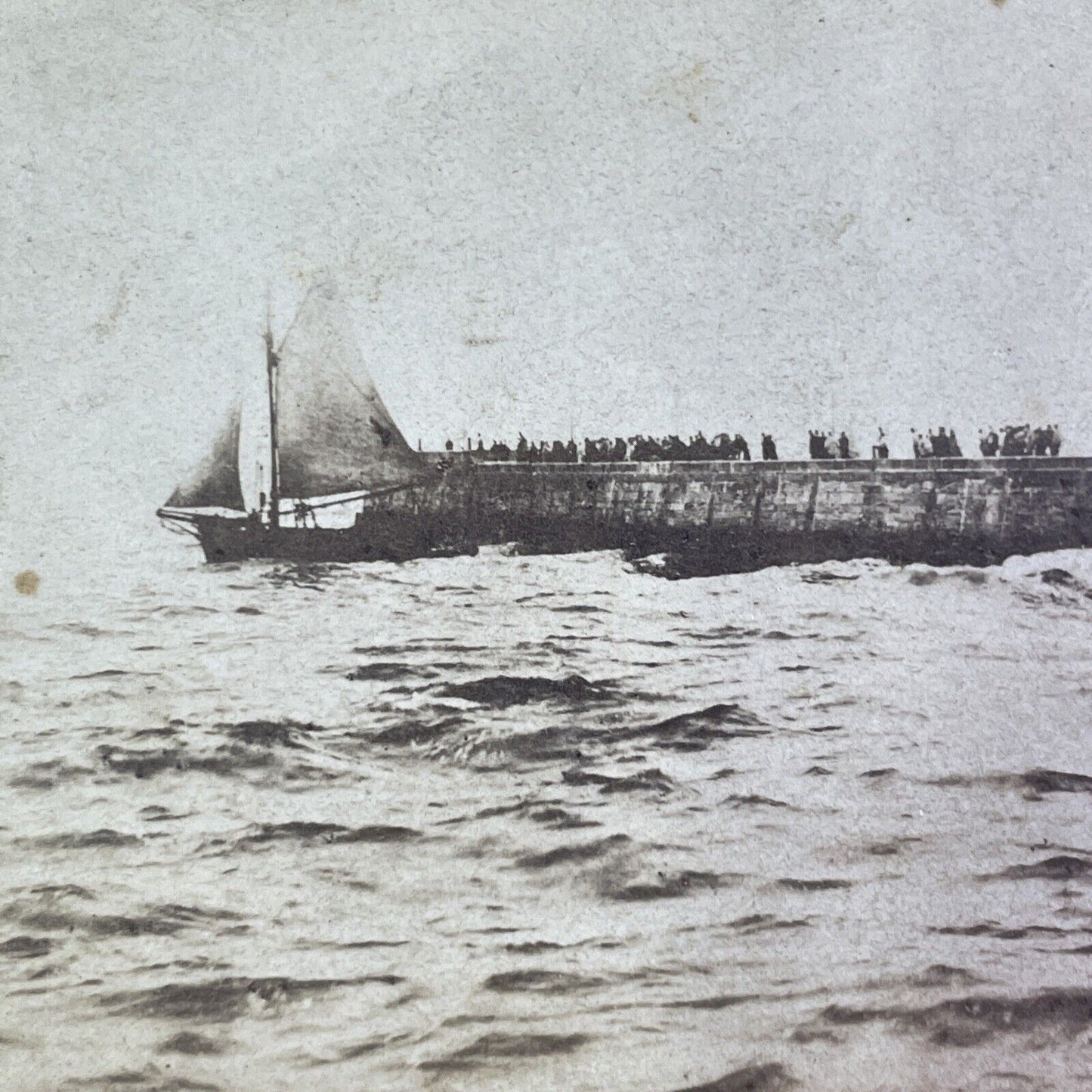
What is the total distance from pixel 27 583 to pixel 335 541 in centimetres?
79

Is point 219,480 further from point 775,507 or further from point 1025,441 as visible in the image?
point 1025,441

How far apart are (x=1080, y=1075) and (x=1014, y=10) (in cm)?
275

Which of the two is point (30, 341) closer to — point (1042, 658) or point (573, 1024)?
point (573, 1024)

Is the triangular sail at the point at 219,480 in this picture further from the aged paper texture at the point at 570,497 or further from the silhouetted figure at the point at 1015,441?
the silhouetted figure at the point at 1015,441

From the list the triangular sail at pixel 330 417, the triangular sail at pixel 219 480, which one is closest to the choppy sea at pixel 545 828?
the triangular sail at pixel 219 480

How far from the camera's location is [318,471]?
2.18 meters

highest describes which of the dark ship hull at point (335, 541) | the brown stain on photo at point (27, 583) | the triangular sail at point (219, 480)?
the triangular sail at point (219, 480)

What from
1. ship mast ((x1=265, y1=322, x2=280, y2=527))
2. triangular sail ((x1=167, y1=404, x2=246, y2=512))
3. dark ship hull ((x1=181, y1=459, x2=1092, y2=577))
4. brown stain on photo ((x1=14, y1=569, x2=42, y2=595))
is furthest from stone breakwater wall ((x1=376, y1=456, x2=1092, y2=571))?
brown stain on photo ((x1=14, y1=569, x2=42, y2=595))

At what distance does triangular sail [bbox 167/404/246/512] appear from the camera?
209cm

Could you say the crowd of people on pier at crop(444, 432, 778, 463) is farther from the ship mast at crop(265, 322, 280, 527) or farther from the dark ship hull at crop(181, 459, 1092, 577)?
the ship mast at crop(265, 322, 280, 527)

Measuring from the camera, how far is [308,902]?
77.6 inches

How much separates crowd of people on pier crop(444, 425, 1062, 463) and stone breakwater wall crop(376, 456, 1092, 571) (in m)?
0.02

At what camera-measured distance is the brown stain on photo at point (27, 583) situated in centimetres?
208

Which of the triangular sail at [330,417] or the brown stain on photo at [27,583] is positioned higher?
the triangular sail at [330,417]
